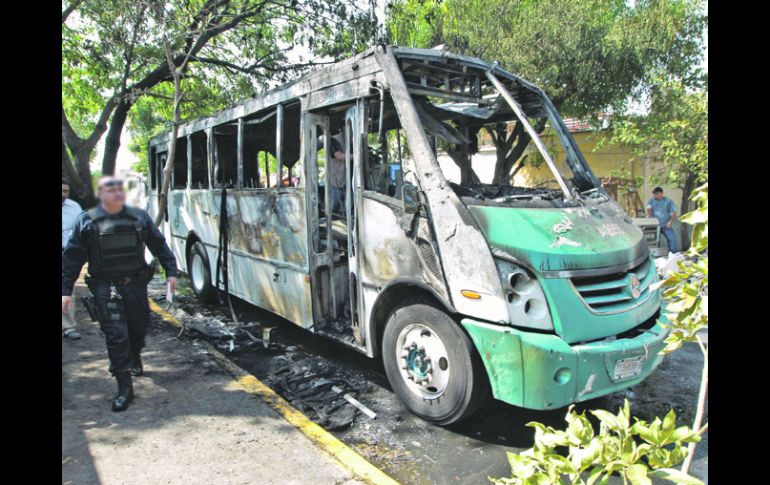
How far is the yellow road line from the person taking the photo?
9.75 feet

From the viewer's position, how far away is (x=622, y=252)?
3441 millimetres

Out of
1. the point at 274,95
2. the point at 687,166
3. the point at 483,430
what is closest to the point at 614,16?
the point at 687,166

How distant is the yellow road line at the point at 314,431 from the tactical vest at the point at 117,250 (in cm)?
129

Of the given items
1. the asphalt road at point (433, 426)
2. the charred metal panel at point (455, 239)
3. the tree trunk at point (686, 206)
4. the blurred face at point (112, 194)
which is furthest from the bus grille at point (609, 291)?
the tree trunk at point (686, 206)

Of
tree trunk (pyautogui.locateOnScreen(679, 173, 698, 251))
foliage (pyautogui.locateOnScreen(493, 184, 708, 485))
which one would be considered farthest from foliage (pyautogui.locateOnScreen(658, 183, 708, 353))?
tree trunk (pyautogui.locateOnScreen(679, 173, 698, 251))

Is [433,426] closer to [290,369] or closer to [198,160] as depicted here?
[290,369]

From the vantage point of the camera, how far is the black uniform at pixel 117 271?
3.59m

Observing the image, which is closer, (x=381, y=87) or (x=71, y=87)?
(x=381, y=87)

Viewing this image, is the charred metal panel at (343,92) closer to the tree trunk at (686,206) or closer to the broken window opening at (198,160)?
the broken window opening at (198,160)

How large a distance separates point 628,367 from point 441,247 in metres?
1.39

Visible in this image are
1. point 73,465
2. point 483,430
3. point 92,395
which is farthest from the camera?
point 92,395
